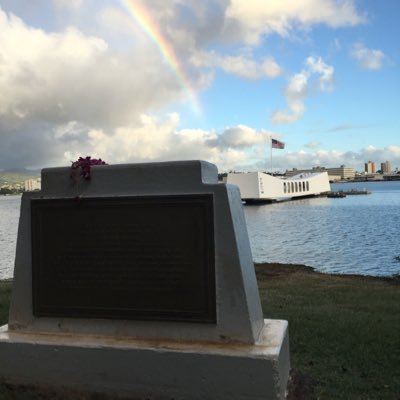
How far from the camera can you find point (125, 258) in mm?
4492

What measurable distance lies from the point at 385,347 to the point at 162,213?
316 centimetres

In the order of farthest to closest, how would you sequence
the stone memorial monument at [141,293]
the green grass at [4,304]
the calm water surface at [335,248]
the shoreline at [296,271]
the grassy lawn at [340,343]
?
the calm water surface at [335,248], the shoreline at [296,271], the green grass at [4,304], the grassy lawn at [340,343], the stone memorial monument at [141,293]

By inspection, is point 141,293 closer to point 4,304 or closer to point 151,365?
point 151,365

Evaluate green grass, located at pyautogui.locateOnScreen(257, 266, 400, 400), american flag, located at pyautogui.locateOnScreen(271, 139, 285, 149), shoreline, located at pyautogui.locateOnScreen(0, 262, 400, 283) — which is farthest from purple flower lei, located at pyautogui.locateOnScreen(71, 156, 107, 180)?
american flag, located at pyautogui.locateOnScreen(271, 139, 285, 149)

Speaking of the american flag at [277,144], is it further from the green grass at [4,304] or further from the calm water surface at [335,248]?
the green grass at [4,304]

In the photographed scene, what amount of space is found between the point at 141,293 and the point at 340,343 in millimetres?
2722

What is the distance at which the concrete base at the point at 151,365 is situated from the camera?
3.96 meters

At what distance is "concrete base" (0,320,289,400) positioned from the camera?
13.0 ft

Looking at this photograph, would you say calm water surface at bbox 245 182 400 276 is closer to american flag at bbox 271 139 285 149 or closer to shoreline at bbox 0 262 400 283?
shoreline at bbox 0 262 400 283

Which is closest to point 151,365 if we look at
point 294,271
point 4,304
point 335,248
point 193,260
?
point 193,260

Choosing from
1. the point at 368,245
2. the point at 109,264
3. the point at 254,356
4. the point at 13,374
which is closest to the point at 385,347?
the point at 254,356

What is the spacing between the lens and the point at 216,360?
13.2ft

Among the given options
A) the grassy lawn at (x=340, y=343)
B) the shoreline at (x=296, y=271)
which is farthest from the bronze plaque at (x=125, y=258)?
the shoreline at (x=296, y=271)

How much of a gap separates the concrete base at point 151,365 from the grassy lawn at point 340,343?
344mm
